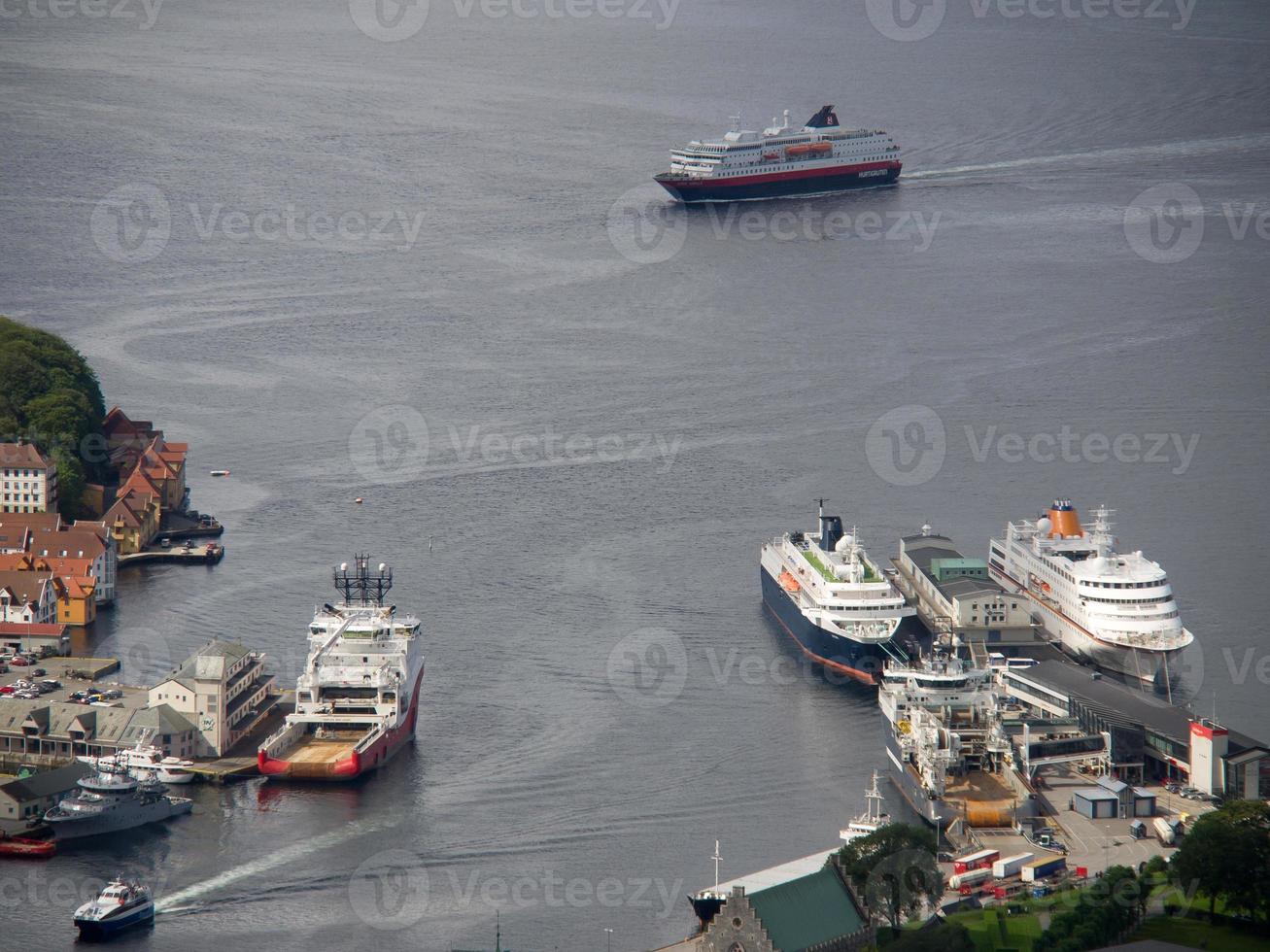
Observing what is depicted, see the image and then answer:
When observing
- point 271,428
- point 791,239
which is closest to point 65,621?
point 271,428

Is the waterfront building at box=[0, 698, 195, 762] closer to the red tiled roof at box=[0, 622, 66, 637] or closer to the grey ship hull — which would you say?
the grey ship hull

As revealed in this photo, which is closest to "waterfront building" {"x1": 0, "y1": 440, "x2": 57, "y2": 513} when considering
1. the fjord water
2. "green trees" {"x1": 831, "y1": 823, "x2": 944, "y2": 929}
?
the fjord water

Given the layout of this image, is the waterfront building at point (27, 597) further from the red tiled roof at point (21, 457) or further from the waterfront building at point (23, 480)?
the red tiled roof at point (21, 457)

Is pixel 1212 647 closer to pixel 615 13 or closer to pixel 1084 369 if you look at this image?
pixel 1084 369

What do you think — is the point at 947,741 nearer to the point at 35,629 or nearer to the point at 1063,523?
the point at 1063,523

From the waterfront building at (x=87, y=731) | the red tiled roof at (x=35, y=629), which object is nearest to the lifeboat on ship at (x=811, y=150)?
the red tiled roof at (x=35, y=629)

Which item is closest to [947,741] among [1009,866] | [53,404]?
[1009,866]
